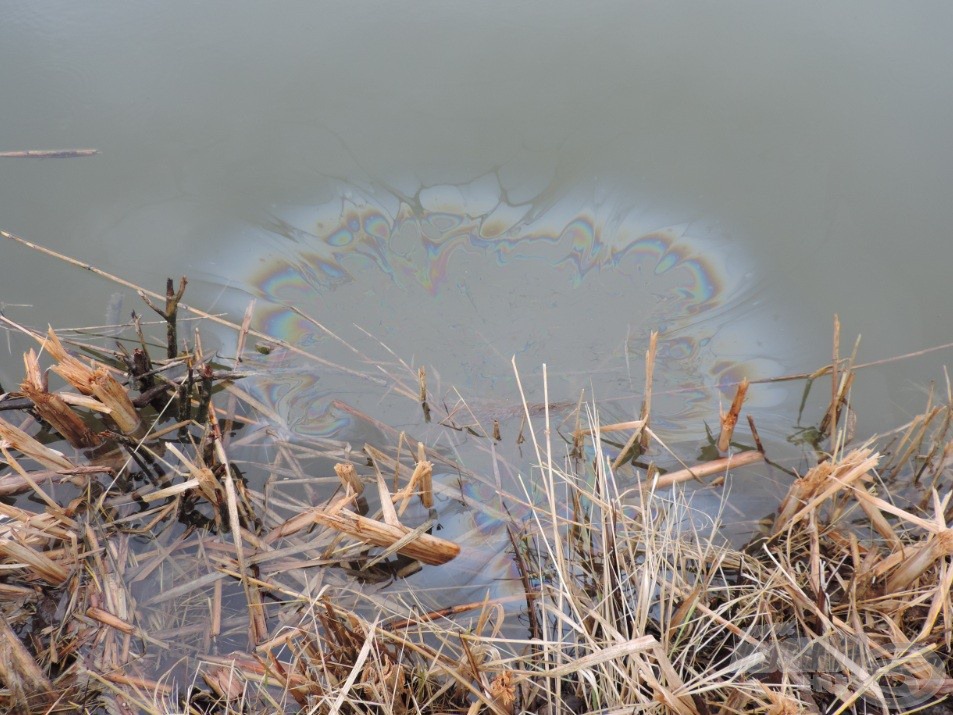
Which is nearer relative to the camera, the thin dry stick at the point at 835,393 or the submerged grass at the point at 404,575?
the submerged grass at the point at 404,575

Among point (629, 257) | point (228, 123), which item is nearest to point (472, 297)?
point (629, 257)

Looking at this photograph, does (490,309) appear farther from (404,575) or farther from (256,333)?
(404,575)

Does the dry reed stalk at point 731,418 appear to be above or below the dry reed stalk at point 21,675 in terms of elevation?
above

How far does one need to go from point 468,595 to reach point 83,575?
0.86 m

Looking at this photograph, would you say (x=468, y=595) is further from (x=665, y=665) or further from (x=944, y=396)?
(x=944, y=396)

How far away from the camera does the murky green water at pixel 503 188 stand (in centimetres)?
205

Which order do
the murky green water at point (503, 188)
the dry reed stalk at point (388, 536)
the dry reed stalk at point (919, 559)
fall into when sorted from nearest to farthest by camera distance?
the dry reed stalk at point (919, 559) → the dry reed stalk at point (388, 536) → the murky green water at point (503, 188)

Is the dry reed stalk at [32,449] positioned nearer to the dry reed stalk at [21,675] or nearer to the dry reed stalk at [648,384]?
the dry reed stalk at [21,675]

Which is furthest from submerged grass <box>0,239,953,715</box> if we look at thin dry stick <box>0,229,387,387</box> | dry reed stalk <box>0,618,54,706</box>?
thin dry stick <box>0,229,387,387</box>

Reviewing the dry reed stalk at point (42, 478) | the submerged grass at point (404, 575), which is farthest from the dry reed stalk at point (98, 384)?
the dry reed stalk at point (42, 478)

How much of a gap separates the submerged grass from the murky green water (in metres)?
0.23

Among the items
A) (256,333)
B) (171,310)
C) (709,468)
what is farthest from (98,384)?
(709,468)

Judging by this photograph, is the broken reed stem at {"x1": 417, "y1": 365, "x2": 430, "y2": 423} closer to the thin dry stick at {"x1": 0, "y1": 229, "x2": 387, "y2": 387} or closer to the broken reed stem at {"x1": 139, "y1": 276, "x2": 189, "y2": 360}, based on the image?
the thin dry stick at {"x1": 0, "y1": 229, "x2": 387, "y2": 387}

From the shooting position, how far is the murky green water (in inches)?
80.6
